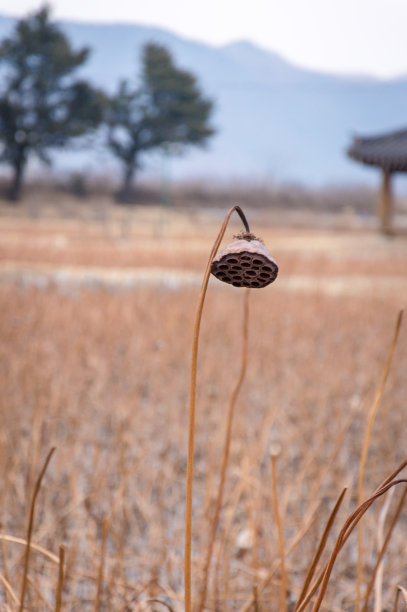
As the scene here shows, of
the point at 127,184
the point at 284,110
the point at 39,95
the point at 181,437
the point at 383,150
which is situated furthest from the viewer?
the point at 284,110

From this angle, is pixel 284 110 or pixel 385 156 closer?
pixel 385 156

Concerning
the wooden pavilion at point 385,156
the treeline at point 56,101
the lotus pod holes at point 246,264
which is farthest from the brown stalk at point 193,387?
the treeline at point 56,101

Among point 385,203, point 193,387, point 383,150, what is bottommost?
point 193,387

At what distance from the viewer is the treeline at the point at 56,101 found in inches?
604

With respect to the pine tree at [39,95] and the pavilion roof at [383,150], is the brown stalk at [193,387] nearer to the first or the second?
the pavilion roof at [383,150]

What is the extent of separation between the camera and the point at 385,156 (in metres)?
8.39

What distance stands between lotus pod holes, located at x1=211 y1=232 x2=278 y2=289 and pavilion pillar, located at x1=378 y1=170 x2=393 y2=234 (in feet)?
29.7

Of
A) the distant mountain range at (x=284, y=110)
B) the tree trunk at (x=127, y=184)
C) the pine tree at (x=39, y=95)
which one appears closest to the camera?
the pine tree at (x=39, y=95)

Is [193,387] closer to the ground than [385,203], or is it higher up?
closer to the ground

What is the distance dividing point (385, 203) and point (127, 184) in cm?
1171

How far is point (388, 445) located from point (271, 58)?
486 ft

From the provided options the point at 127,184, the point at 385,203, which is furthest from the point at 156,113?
the point at 385,203

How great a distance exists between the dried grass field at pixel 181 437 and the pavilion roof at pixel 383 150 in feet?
9.18

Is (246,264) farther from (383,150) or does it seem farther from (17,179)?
(17,179)
